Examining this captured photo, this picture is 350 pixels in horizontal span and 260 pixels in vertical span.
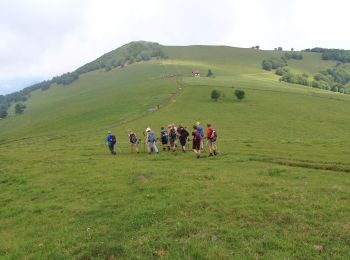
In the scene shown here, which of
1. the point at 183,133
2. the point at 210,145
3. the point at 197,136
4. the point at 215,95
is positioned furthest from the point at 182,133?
the point at 215,95

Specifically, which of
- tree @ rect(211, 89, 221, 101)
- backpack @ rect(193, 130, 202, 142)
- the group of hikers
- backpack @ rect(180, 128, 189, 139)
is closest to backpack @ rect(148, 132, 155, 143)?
the group of hikers

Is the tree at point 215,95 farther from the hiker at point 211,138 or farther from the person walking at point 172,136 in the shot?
the hiker at point 211,138

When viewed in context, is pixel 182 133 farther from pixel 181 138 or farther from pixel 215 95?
Answer: pixel 215 95

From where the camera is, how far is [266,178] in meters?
25.3

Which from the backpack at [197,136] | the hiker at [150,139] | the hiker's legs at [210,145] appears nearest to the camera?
the backpack at [197,136]

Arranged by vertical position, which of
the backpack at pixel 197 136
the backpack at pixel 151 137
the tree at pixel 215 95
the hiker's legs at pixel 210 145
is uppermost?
the backpack at pixel 197 136

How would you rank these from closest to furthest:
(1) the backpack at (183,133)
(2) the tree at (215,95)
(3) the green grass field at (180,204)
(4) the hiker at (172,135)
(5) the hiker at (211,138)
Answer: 1. (3) the green grass field at (180,204)
2. (5) the hiker at (211,138)
3. (1) the backpack at (183,133)
4. (4) the hiker at (172,135)
5. (2) the tree at (215,95)

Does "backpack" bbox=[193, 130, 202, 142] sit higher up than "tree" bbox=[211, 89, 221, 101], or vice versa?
"backpack" bbox=[193, 130, 202, 142]

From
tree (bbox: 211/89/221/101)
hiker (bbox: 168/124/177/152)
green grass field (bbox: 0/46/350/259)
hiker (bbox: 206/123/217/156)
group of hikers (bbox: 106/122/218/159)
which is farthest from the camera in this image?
tree (bbox: 211/89/221/101)

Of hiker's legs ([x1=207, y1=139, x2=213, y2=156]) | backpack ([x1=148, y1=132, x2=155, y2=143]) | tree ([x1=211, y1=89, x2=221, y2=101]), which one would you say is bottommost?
tree ([x1=211, y1=89, x2=221, y2=101])

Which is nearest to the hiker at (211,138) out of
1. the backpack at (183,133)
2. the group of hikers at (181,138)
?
the group of hikers at (181,138)

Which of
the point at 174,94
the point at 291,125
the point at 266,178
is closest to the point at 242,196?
the point at 266,178

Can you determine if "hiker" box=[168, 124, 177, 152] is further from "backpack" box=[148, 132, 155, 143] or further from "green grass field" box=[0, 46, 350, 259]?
"backpack" box=[148, 132, 155, 143]

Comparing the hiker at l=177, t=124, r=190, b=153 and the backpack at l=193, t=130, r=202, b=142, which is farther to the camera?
the hiker at l=177, t=124, r=190, b=153
